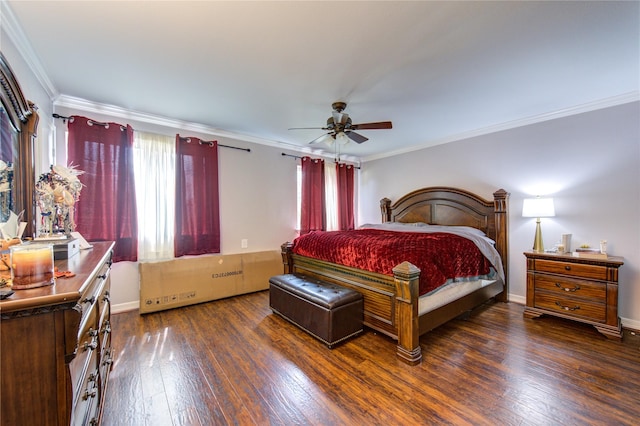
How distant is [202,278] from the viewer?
12.2ft

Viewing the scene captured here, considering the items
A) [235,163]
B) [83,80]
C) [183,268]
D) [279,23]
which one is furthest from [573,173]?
[83,80]

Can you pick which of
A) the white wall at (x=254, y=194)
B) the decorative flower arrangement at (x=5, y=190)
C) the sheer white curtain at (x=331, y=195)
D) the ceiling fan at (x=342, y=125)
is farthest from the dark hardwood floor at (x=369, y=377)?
the sheer white curtain at (x=331, y=195)

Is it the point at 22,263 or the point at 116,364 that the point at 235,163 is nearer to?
the point at 116,364

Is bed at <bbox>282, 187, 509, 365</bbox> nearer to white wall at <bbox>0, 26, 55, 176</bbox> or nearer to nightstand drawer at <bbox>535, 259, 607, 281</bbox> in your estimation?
nightstand drawer at <bbox>535, 259, 607, 281</bbox>

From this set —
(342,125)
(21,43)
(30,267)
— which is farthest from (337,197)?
(30,267)

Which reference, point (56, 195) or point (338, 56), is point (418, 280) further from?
point (56, 195)

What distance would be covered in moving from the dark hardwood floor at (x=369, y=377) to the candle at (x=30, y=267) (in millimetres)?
1228

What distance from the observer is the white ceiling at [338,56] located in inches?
67.7

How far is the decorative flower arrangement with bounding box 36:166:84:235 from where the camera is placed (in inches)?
66.1

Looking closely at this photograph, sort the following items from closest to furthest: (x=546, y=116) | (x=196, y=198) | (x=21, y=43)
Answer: (x=21, y=43)
(x=546, y=116)
(x=196, y=198)

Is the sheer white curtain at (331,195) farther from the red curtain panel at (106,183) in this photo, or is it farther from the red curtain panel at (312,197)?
the red curtain panel at (106,183)

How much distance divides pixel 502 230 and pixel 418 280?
2.30m

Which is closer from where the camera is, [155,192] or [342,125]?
[342,125]

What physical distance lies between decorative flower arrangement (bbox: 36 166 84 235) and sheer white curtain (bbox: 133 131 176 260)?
1760 millimetres
